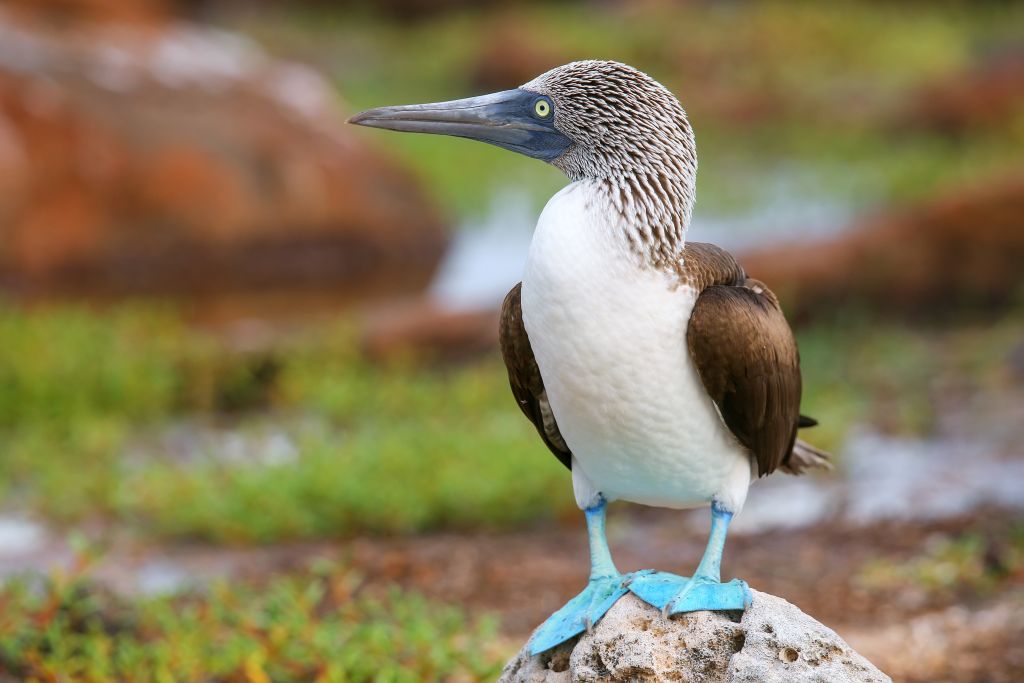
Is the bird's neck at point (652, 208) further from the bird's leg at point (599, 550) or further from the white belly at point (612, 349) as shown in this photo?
the bird's leg at point (599, 550)

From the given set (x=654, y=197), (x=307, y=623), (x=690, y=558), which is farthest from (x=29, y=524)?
(x=654, y=197)

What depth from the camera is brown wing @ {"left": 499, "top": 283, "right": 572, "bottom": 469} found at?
10.2 feet

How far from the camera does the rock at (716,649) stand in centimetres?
296

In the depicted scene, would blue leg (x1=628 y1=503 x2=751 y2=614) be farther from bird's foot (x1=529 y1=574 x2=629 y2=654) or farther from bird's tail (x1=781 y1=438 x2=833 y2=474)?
bird's tail (x1=781 y1=438 x2=833 y2=474)

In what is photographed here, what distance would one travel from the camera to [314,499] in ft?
18.7

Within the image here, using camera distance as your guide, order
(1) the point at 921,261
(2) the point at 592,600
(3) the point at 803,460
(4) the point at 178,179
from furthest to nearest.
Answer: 1. (4) the point at 178,179
2. (1) the point at 921,261
3. (3) the point at 803,460
4. (2) the point at 592,600

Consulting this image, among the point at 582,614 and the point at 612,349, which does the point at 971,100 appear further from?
the point at 612,349

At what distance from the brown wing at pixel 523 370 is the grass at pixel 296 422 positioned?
2369mm

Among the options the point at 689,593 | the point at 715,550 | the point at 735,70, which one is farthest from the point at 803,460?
the point at 735,70

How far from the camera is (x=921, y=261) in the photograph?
846 centimetres

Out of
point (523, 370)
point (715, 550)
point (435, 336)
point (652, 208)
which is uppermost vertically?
point (435, 336)

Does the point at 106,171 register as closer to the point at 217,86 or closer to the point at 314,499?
the point at 217,86

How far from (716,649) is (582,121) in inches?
45.9

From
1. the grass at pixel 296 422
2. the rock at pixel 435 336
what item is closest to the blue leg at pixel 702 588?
the grass at pixel 296 422
